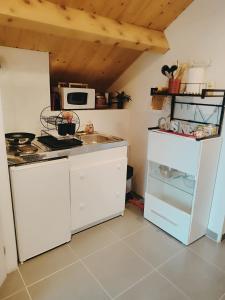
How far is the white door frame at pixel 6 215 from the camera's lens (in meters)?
1.47

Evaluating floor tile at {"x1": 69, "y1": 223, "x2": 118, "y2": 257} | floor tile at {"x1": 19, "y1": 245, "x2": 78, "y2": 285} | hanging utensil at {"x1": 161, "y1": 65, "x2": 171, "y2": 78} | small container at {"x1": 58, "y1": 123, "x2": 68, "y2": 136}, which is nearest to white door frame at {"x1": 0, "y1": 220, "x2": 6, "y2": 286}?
floor tile at {"x1": 19, "y1": 245, "x2": 78, "y2": 285}

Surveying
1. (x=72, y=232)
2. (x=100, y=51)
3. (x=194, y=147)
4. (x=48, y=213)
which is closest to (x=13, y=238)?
(x=48, y=213)

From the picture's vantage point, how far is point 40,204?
1723 millimetres

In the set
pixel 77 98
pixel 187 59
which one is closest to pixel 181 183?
pixel 187 59

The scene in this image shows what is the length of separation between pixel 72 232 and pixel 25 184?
0.78 metres

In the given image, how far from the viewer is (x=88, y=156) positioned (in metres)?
2.00

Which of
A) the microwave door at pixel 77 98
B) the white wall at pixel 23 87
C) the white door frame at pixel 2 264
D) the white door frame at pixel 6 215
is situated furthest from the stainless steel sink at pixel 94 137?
the white door frame at pixel 2 264

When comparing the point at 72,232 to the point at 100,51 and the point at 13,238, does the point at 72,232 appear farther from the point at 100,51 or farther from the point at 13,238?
the point at 100,51

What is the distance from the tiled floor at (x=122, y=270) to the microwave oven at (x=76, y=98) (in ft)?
4.49

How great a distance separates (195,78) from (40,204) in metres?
1.71

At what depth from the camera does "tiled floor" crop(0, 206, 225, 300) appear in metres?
1.53

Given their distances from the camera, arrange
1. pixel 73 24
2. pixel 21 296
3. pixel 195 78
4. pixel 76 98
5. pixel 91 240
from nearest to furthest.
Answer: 1. pixel 21 296
2. pixel 73 24
3. pixel 195 78
4. pixel 91 240
5. pixel 76 98

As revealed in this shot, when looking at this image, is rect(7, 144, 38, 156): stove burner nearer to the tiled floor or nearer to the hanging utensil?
the tiled floor

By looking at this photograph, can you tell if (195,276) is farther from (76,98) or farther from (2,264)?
(76,98)
